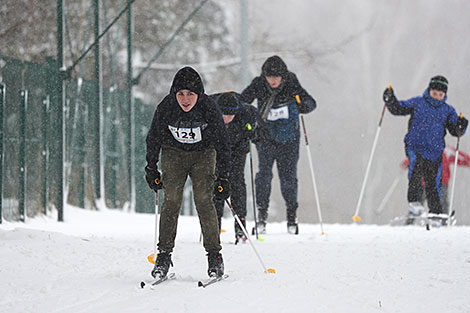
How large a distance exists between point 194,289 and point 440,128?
5403 millimetres

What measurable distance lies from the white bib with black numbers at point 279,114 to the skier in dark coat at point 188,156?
3429 millimetres

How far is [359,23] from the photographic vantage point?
117 ft

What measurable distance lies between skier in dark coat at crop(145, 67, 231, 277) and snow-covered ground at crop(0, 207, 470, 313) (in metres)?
0.32

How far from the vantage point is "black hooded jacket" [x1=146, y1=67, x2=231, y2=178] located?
5.02 meters

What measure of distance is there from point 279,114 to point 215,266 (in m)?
3.79

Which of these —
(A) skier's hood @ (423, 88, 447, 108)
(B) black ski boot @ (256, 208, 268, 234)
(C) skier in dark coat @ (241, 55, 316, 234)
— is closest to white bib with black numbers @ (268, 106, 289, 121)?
(C) skier in dark coat @ (241, 55, 316, 234)

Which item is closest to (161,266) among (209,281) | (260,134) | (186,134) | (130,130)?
(209,281)

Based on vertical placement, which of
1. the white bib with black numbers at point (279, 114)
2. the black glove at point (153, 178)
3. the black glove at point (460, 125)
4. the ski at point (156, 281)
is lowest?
the ski at point (156, 281)

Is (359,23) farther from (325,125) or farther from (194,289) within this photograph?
(194,289)

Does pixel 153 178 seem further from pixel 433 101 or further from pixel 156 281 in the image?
pixel 433 101

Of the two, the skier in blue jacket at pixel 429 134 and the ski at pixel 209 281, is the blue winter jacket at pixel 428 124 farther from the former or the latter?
the ski at pixel 209 281

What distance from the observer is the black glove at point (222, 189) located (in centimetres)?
507

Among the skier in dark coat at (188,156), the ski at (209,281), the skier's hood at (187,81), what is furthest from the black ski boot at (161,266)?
the skier's hood at (187,81)

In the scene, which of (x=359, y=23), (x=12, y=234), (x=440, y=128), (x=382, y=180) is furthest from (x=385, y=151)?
(x=12, y=234)
